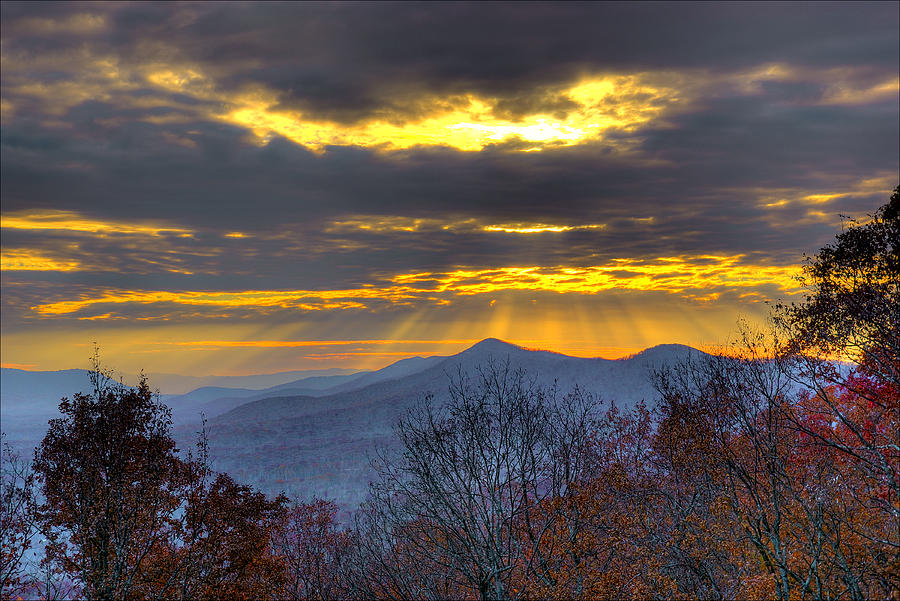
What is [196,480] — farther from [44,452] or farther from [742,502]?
[742,502]

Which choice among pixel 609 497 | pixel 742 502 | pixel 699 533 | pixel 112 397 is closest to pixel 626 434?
pixel 609 497

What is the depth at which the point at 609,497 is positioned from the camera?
4516 centimetres

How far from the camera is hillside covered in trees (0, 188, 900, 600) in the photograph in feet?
96.2

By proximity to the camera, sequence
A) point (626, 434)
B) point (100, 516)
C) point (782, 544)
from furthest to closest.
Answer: point (626, 434) → point (100, 516) → point (782, 544)

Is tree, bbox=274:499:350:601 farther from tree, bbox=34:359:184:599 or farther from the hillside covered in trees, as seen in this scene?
tree, bbox=34:359:184:599

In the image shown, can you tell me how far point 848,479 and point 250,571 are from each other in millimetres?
34076

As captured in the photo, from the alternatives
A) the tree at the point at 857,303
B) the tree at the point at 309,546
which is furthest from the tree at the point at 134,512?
the tree at the point at 857,303

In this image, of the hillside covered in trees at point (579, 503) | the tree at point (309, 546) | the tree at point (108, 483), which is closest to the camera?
the hillside covered in trees at point (579, 503)

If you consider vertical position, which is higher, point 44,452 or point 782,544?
point 44,452

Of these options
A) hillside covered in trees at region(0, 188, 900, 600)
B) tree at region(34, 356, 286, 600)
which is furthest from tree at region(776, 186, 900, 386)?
tree at region(34, 356, 286, 600)

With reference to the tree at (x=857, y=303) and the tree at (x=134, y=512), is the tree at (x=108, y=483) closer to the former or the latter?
the tree at (x=134, y=512)

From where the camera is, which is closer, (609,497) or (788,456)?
(788,456)

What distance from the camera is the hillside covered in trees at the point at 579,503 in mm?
29312

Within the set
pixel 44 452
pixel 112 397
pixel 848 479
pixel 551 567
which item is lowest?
pixel 551 567
